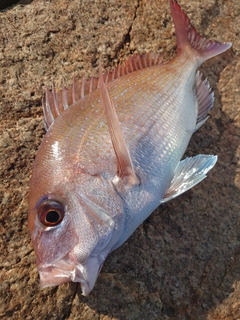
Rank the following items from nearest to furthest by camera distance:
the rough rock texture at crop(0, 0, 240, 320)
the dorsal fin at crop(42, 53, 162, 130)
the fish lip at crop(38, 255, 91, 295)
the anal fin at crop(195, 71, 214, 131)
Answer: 1. the fish lip at crop(38, 255, 91, 295)
2. the dorsal fin at crop(42, 53, 162, 130)
3. the rough rock texture at crop(0, 0, 240, 320)
4. the anal fin at crop(195, 71, 214, 131)

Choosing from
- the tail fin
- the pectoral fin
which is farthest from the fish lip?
the tail fin

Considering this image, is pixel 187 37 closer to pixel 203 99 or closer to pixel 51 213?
pixel 203 99

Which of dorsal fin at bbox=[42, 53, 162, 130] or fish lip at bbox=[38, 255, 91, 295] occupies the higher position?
dorsal fin at bbox=[42, 53, 162, 130]

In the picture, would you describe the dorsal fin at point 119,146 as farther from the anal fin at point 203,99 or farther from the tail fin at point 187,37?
the tail fin at point 187,37

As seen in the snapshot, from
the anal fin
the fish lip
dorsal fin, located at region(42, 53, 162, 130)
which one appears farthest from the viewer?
the anal fin

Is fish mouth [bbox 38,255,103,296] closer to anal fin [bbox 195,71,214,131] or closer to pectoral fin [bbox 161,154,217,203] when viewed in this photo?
pectoral fin [bbox 161,154,217,203]

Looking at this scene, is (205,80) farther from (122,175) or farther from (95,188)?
(95,188)

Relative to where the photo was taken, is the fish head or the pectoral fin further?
the pectoral fin
